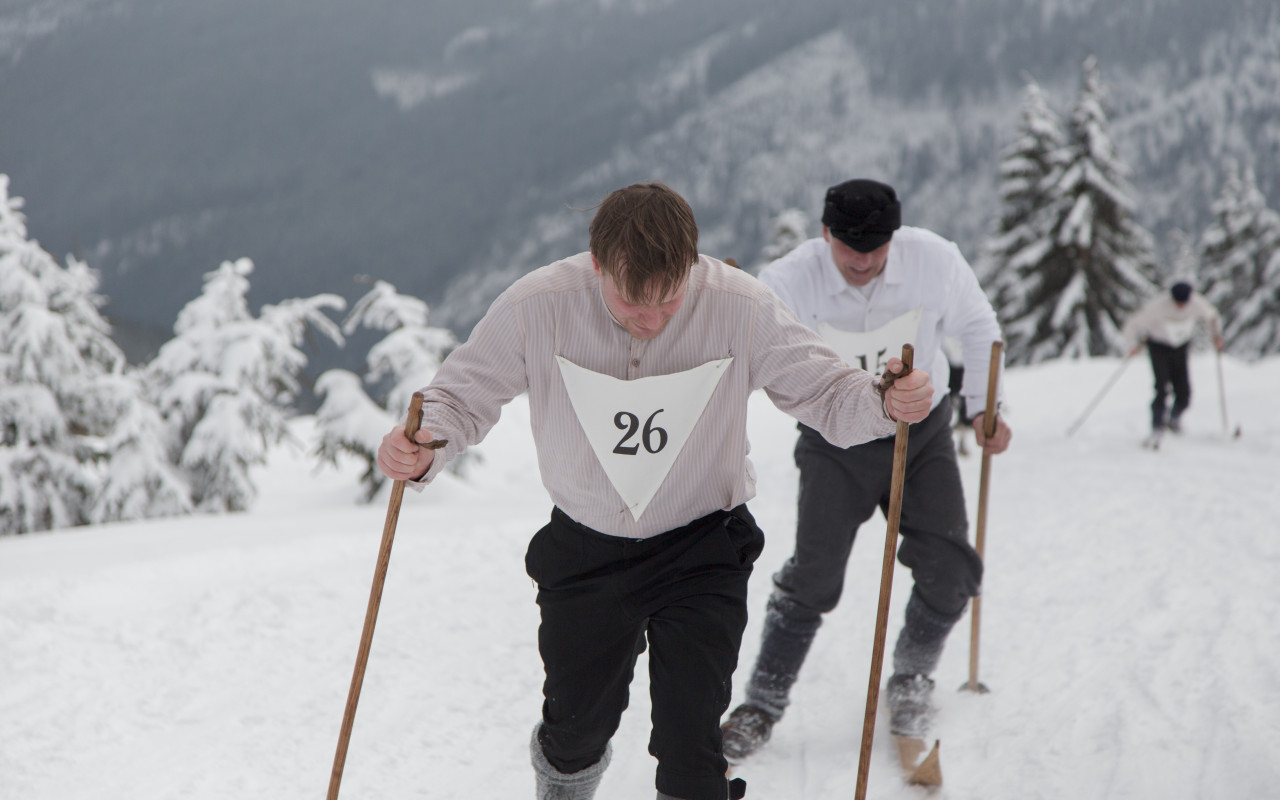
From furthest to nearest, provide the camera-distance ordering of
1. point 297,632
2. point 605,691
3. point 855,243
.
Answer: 1. point 297,632
2. point 855,243
3. point 605,691

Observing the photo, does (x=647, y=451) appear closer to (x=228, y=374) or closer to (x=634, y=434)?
(x=634, y=434)

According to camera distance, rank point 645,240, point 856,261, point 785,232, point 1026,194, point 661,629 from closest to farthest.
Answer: point 645,240 < point 661,629 < point 856,261 < point 1026,194 < point 785,232

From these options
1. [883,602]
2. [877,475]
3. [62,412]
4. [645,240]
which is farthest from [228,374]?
[645,240]

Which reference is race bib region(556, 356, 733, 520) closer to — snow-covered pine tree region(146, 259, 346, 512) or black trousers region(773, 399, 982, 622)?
black trousers region(773, 399, 982, 622)

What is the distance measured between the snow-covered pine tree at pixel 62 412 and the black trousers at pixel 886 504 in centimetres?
1317

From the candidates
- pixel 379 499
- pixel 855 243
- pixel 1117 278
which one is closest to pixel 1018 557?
pixel 855 243

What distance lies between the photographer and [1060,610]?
207 inches

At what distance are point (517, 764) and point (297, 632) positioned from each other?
65.9 inches

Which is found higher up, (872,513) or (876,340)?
(876,340)

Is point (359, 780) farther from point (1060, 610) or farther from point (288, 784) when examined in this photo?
point (1060, 610)

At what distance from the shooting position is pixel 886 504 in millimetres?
3541

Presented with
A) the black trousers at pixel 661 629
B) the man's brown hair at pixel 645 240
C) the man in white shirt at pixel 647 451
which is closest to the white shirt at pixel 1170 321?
the man in white shirt at pixel 647 451

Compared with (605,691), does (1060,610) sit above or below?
below

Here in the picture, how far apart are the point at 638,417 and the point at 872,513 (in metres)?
1.51
